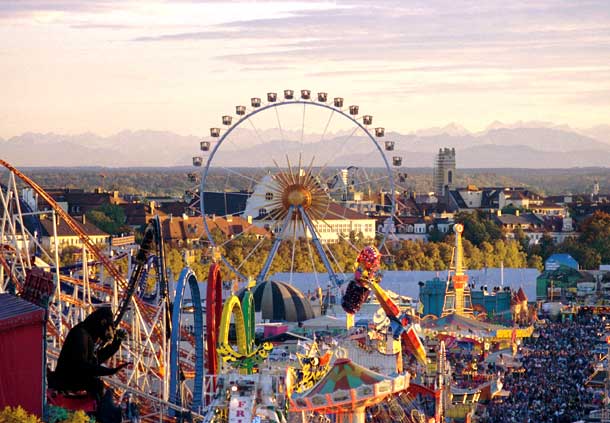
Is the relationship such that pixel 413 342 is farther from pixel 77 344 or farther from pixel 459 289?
pixel 459 289

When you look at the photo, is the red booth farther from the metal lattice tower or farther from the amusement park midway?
the metal lattice tower

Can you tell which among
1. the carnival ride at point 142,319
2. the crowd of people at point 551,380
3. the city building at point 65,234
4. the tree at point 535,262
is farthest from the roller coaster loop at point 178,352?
the tree at point 535,262

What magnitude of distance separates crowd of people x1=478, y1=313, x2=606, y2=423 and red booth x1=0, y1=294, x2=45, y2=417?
1902cm

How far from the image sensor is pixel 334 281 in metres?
80.1

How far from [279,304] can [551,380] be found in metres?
13.3

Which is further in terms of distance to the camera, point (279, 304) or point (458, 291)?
point (458, 291)

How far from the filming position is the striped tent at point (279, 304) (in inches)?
3004

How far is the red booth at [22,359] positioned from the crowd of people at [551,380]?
19023mm

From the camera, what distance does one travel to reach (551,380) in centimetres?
6669

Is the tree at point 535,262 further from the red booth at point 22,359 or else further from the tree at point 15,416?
the tree at point 15,416

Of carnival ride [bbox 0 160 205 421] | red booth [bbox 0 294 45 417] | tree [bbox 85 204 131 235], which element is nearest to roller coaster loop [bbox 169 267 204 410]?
carnival ride [bbox 0 160 205 421]

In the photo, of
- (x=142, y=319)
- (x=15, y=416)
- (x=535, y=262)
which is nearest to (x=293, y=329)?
(x=142, y=319)

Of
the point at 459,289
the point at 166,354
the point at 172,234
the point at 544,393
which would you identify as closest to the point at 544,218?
the point at 172,234

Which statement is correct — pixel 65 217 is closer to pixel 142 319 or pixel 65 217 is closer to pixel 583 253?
pixel 142 319
